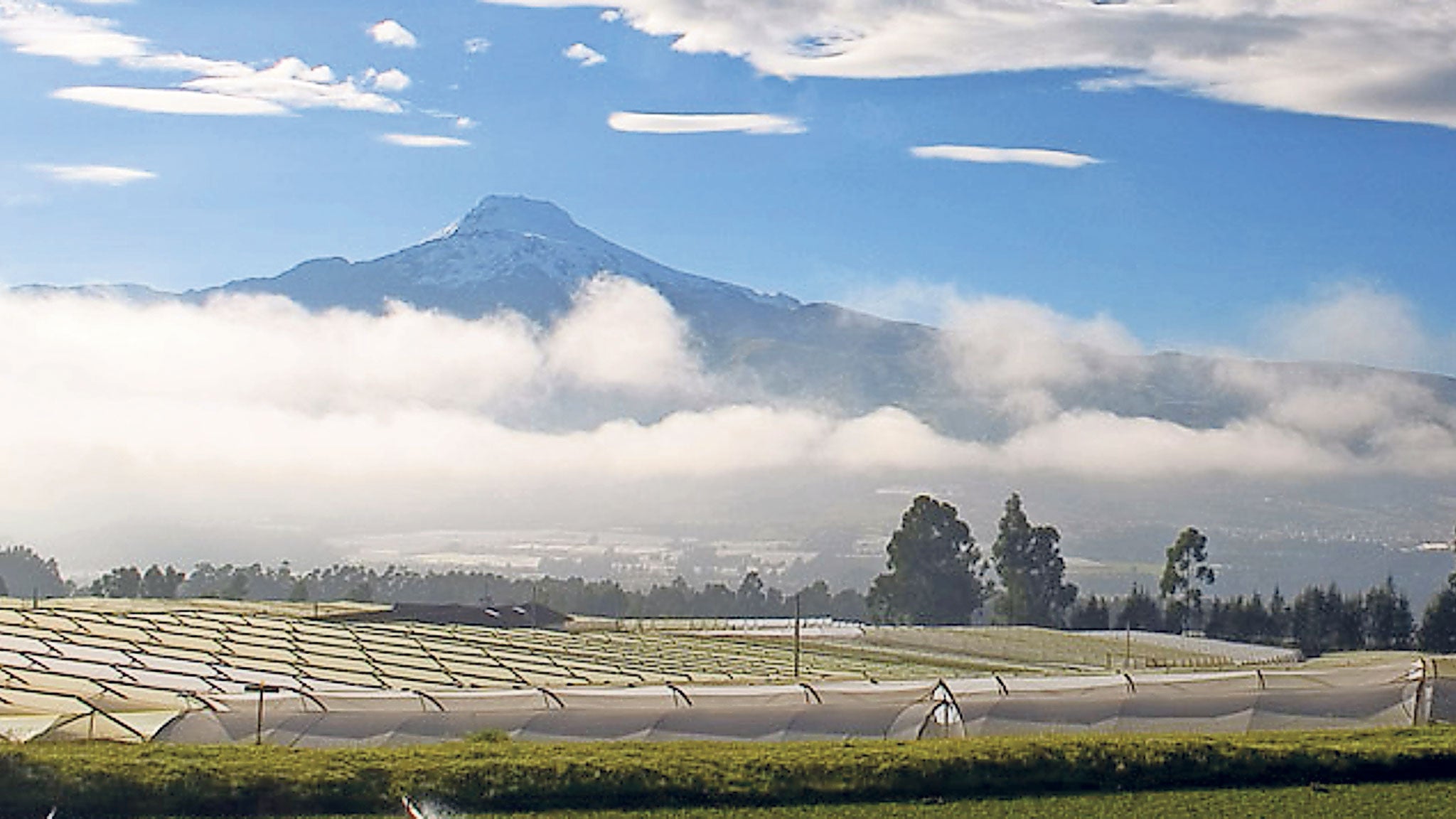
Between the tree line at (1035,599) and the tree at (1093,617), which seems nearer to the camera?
the tree line at (1035,599)

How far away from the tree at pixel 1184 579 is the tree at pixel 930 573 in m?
11.5

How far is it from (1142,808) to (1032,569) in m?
81.7

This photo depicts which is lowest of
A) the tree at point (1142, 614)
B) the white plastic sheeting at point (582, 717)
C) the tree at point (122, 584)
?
the white plastic sheeting at point (582, 717)

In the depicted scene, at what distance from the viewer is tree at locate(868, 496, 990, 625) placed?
104062 mm

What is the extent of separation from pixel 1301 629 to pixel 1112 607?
27797mm

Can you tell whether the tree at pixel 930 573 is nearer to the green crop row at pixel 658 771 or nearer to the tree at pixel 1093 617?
the tree at pixel 1093 617

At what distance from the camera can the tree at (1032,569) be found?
104 meters

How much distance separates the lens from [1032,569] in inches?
4112

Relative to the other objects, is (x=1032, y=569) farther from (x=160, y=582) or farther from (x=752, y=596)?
(x=160, y=582)

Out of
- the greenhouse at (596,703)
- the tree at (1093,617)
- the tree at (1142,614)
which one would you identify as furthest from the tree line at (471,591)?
the greenhouse at (596,703)

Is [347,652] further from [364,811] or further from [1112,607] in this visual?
[1112,607]

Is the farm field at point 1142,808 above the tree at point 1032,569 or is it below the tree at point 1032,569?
below

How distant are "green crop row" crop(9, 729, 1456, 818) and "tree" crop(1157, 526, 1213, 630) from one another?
69.9 m

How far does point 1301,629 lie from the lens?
297 ft
